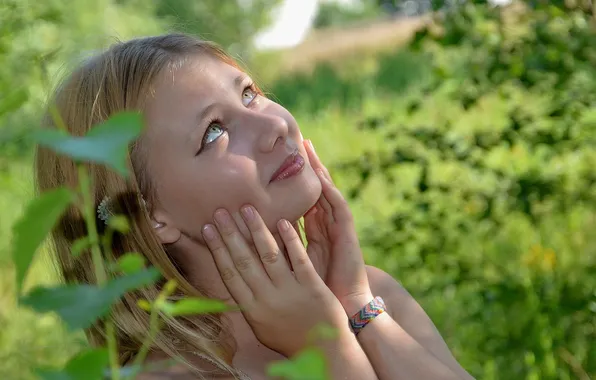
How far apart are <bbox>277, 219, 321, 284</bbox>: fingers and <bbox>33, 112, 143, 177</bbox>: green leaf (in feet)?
Answer: 3.78

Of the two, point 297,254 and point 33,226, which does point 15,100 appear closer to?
point 33,226

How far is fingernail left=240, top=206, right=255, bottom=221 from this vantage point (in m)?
1.58

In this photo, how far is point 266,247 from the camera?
5.21ft

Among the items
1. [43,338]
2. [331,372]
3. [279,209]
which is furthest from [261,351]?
[43,338]

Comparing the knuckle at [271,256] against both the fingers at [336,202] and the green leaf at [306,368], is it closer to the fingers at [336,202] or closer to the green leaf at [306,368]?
the fingers at [336,202]

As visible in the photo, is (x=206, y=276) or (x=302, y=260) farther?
(x=206, y=276)

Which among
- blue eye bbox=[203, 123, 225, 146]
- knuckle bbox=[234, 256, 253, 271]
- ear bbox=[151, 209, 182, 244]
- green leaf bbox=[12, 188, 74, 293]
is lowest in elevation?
knuckle bbox=[234, 256, 253, 271]

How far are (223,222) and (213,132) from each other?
171mm

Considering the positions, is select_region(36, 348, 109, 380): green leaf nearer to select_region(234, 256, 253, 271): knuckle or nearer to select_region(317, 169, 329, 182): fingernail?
select_region(234, 256, 253, 271): knuckle

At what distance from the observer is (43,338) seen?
387 cm

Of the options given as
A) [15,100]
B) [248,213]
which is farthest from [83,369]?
[248,213]

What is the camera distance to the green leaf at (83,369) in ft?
1.47

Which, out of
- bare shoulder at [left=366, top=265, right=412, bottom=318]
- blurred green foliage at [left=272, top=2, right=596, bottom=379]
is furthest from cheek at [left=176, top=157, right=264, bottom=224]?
blurred green foliage at [left=272, top=2, right=596, bottom=379]

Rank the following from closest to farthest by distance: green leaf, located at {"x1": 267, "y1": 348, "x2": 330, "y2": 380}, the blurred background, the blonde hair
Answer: green leaf, located at {"x1": 267, "y1": 348, "x2": 330, "y2": 380} → the blonde hair → the blurred background
